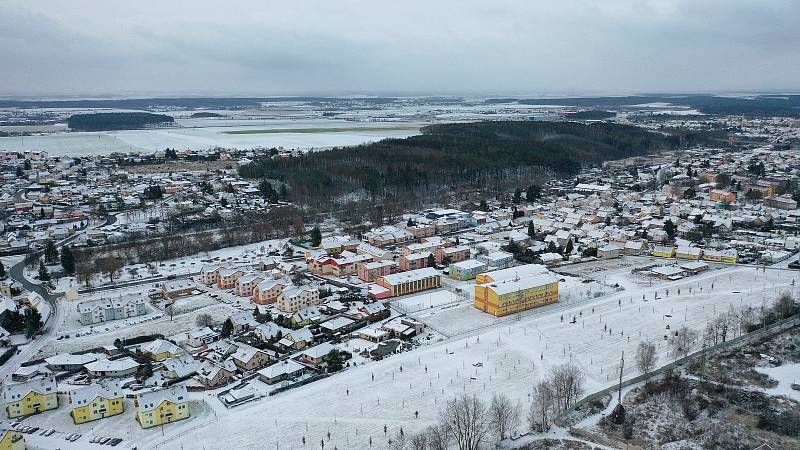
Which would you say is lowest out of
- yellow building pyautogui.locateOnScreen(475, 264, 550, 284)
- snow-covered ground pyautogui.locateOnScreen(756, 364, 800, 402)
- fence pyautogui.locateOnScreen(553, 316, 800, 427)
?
snow-covered ground pyautogui.locateOnScreen(756, 364, 800, 402)

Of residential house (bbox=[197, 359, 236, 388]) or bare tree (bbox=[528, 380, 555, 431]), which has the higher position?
bare tree (bbox=[528, 380, 555, 431])

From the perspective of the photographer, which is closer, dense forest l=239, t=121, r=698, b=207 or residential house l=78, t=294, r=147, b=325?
residential house l=78, t=294, r=147, b=325

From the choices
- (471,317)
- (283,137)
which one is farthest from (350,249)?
(283,137)

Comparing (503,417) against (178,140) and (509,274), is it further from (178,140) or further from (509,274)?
(178,140)

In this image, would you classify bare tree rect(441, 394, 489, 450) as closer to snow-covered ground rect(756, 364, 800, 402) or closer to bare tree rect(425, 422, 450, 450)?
bare tree rect(425, 422, 450, 450)

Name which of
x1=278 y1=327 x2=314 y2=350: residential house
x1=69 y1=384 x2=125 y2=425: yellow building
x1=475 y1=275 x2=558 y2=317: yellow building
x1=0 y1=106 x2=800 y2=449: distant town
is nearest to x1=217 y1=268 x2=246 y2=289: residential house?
x1=0 y1=106 x2=800 y2=449: distant town

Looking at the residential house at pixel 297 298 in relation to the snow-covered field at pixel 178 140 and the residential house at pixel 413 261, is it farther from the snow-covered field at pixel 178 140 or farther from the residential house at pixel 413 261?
the snow-covered field at pixel 178 140

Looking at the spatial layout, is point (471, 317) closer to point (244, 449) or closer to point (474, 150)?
point (244, 449)
